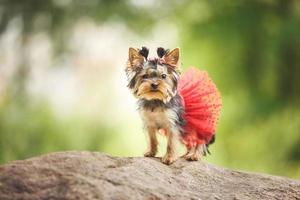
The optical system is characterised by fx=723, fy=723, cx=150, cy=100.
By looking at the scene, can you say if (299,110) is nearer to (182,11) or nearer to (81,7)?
(182,11)

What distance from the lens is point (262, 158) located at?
8023mm

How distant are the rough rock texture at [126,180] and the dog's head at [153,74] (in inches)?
14.9

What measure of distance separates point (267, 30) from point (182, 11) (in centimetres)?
104

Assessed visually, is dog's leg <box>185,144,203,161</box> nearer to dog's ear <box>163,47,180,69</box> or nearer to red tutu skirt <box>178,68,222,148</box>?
red tutu skirt <box>178,68,222,148</box>

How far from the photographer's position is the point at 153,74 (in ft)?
12.6

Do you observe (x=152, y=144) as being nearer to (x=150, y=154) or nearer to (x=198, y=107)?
(x=150, y=154)

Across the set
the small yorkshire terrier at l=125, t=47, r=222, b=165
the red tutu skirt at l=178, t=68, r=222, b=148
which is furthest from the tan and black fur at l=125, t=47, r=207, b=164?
the red tutu skirt at l=178, t=68, r=222, b=148

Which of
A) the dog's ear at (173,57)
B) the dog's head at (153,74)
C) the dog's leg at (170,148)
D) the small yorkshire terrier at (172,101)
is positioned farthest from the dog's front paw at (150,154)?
the dog's ear at (173,57)

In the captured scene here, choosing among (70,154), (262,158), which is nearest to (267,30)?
(262,158)

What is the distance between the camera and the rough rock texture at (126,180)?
3.45 metres

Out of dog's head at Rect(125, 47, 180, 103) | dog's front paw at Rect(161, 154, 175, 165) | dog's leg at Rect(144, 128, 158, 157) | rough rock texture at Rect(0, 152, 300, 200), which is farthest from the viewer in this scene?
dog's leg at Rect(144, 128, 158, 157)

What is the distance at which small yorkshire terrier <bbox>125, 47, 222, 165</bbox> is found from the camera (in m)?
3.88

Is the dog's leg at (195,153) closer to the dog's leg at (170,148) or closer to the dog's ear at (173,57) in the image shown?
the dog's leg at (170,148)

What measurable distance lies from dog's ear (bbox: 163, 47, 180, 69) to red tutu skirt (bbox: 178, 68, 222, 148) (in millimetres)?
334
